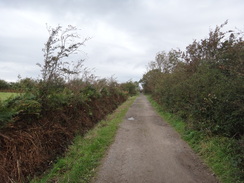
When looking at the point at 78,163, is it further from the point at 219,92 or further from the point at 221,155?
the point at 219,92

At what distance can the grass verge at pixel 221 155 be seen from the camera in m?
3.38

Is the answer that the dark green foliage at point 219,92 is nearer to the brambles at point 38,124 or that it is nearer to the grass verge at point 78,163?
the grass verge at point 78,163

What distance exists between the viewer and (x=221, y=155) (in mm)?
4125

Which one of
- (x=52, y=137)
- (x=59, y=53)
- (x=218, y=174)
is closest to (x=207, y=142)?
(x=218, y=174)

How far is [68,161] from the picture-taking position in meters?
4.38

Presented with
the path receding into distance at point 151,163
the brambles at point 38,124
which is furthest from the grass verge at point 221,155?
the brambles at point 38,124

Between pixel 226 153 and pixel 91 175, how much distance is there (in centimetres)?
324

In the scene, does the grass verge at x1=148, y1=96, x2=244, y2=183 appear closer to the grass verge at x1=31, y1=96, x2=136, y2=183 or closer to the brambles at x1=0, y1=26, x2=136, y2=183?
the grass verge at x1=31, y1=96, x2=136, y2=183

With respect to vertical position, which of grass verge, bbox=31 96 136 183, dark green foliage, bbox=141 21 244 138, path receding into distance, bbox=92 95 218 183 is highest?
dark green foliage, bbox=141 21 244 138

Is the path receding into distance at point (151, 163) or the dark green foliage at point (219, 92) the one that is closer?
the path receding into distance at point (151, 163)

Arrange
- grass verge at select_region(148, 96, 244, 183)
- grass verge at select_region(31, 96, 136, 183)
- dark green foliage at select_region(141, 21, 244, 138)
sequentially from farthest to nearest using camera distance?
dark green foliage at select_region(141, 21, 244, 138)
grass verge at select_region(31, 96, 136, 183)
grass verge at select_region(148, 96, 244, 183)

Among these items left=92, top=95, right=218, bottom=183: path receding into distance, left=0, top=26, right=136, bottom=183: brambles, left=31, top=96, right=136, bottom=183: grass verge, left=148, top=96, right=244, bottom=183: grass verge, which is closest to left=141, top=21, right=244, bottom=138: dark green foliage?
left=148, top=96, right=244, bottom=183: grass verge

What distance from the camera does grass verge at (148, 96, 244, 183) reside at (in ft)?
11.1

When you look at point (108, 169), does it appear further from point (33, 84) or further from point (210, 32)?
point (210, 32)
